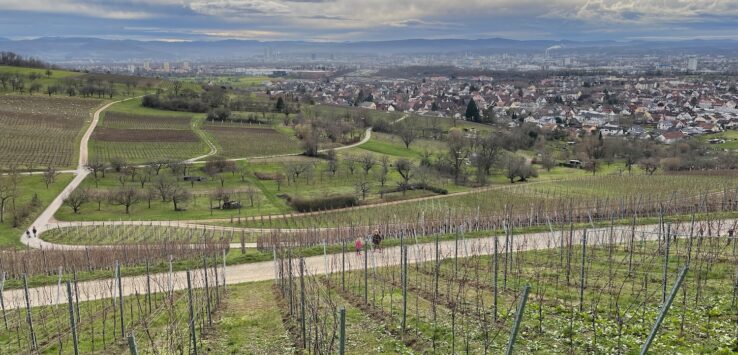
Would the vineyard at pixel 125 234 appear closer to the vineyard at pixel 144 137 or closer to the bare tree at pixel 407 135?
the vineyard at pixel 144 137

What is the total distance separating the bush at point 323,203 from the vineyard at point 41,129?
29.6 m

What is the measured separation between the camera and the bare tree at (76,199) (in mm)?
39719

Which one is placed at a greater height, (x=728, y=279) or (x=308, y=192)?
(x=728, y=279)

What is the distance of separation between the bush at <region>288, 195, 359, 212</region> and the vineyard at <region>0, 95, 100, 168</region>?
29.6 metres

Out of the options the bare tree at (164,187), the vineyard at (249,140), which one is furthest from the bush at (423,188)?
the vineyard at (249,140)

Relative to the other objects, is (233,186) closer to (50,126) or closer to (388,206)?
(388,206)

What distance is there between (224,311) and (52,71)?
131780 mm

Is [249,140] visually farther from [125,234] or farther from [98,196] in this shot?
[125,234]

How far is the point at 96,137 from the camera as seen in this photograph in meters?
70.1

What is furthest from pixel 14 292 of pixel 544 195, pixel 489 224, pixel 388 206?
pixel 544 195

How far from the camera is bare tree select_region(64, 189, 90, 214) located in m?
39.7

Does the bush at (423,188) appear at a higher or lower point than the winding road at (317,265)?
lower

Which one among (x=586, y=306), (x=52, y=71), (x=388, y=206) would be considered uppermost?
(x=52, y=71)

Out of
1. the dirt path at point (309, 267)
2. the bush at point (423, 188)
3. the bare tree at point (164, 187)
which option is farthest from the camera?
the bush at point (423, 188)
